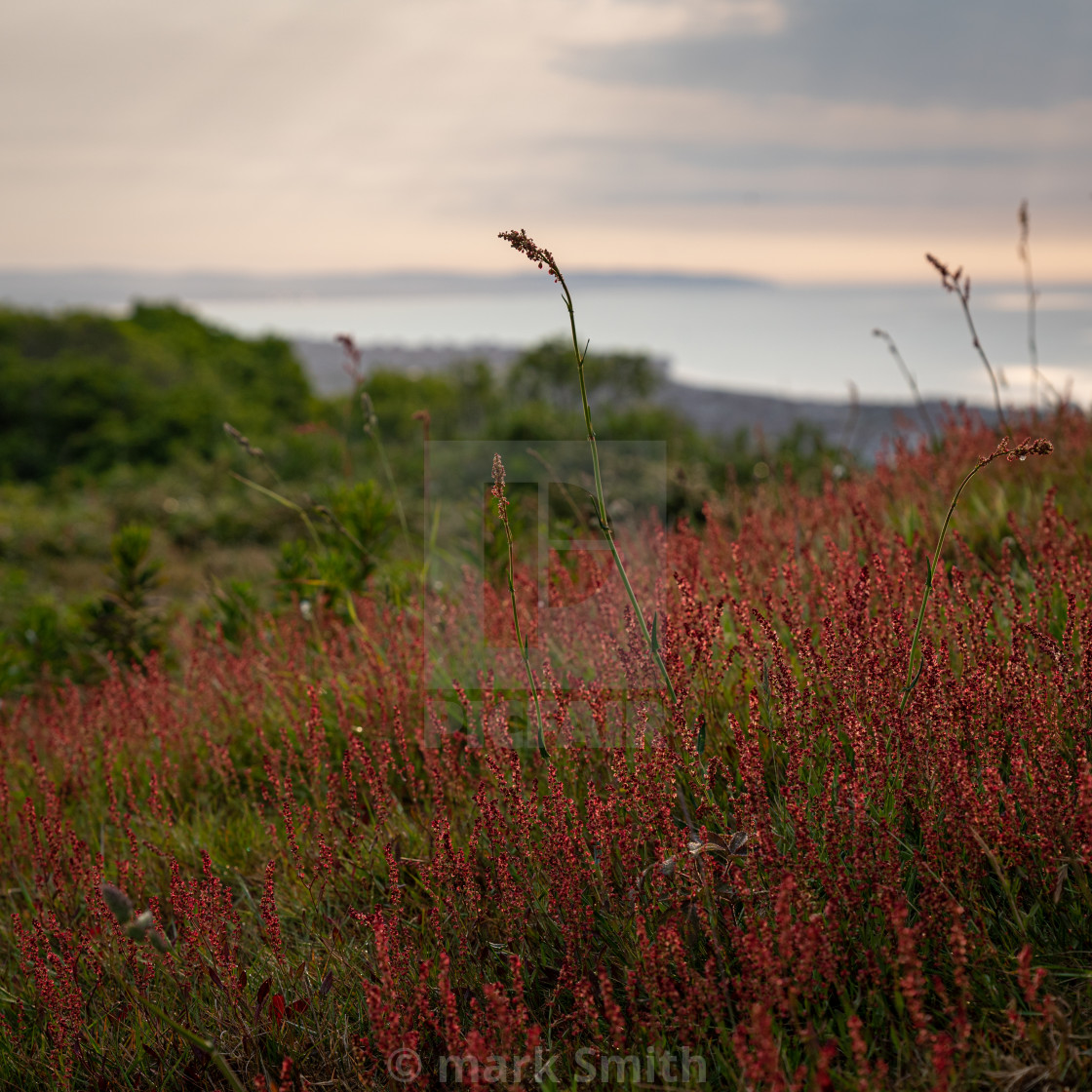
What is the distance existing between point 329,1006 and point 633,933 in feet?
2.50

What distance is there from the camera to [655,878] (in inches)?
77.3

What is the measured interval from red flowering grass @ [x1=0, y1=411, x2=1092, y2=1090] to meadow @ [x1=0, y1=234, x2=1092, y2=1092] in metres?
0.01

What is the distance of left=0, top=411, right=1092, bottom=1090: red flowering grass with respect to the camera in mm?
1787

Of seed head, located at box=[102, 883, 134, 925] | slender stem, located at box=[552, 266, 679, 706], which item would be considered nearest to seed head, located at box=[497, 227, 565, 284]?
slender stem, located at box=[552, 266, 679, 706]

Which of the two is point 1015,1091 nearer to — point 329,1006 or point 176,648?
point 329,1006

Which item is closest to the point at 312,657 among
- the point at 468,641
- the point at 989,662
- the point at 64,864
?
the point at 468,641

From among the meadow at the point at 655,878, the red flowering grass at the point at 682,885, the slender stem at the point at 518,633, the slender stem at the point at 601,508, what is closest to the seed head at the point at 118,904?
the meadow at the point at 655,878

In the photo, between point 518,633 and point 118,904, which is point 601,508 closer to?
point 518,633

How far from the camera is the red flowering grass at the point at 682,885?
1.79 metres

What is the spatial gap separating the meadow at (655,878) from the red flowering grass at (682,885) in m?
0.01

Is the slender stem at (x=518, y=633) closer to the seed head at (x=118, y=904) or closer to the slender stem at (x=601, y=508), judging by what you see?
the slender stem at (x=601, y=508)

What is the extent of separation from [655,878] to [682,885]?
12 centimetres

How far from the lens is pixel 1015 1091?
1.62 m

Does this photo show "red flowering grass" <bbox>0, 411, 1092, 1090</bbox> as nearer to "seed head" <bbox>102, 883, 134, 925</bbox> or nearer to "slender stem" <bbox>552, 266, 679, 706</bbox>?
"slender stem" <bbox>552, 266, 679, 706</bbox>
